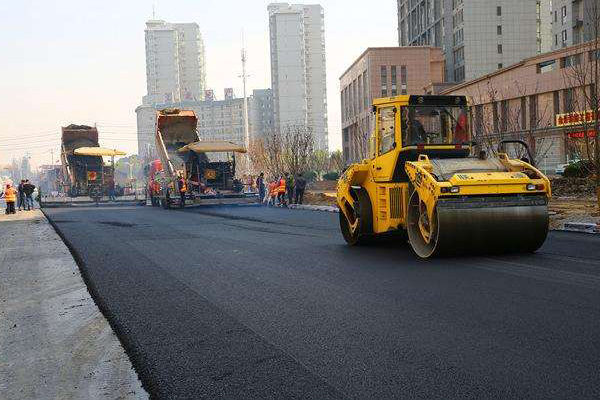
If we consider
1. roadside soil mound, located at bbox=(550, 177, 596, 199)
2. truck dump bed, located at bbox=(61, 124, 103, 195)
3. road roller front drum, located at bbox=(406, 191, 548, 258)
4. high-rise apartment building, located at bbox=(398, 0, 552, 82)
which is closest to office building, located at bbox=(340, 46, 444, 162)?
high-rise apartment building, located at bbox=(398, 0, 552, 82)

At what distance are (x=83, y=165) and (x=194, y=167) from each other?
11488 millimetres

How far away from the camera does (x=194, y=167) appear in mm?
29172

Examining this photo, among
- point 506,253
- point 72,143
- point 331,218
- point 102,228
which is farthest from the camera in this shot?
point 72,143

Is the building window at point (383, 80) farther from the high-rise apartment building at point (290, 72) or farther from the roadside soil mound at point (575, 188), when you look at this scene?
the high-rise apartment building at point (290, 72)

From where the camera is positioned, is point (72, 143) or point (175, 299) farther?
point (72, 143)

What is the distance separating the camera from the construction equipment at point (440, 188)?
9.35 m

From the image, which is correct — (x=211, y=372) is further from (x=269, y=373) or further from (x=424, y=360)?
(x=424, y=360)

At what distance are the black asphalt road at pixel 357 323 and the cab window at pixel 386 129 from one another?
1737 mm

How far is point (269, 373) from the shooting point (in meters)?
4.54

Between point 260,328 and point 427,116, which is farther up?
point 427,116

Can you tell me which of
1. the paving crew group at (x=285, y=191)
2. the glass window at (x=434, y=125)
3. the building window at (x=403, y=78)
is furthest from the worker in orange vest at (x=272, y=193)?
the building window at (x=403, y=78)

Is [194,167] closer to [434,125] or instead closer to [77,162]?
[77,162]

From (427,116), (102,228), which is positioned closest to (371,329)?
(427,116)

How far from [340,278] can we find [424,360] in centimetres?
382
